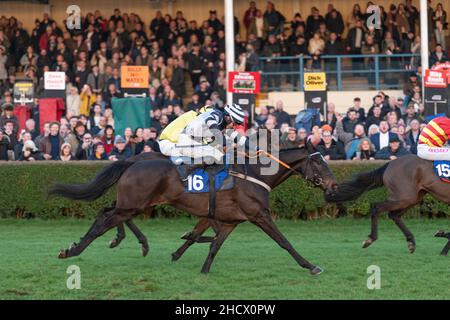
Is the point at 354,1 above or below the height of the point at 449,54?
above

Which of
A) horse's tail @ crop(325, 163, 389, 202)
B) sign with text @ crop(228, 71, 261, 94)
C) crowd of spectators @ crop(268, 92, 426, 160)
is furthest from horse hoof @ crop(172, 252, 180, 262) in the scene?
sign with text @ crop(228, 71, 261, 94)

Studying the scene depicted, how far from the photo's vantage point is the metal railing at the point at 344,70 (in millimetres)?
19781

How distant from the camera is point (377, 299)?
825cm

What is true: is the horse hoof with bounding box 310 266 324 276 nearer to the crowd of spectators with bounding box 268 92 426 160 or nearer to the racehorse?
the racehorse

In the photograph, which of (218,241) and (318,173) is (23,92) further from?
(318,173)

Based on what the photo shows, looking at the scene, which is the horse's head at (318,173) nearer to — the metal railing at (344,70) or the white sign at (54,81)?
the white sign at (54,81)

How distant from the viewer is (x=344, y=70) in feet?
65.8

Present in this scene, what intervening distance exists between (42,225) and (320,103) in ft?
17.8

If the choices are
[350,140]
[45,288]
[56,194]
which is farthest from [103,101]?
[45,288]

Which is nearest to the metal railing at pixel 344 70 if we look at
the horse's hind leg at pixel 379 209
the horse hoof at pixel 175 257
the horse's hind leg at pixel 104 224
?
the horse's hind leg at pixel 379 209

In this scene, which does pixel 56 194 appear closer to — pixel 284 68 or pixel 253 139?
pixel 253 139

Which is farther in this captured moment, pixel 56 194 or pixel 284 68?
pixel 284 68

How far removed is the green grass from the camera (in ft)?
28.3

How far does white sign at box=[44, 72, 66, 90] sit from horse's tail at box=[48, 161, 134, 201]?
23.9 feet
